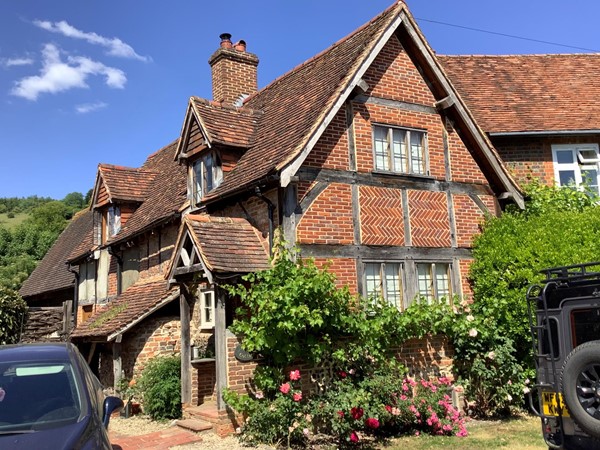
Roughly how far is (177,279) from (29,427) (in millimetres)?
6660

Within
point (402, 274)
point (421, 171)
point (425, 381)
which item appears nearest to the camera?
point (425, 381)

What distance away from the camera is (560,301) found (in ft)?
20.9

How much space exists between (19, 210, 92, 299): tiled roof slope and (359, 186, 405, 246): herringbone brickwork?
15.3 metres

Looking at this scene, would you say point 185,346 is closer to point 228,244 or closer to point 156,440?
point 156,440

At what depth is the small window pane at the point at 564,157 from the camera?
1462 centimetres

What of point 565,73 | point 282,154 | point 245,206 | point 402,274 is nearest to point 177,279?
point 245,206

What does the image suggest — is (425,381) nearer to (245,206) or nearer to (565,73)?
(245,206)

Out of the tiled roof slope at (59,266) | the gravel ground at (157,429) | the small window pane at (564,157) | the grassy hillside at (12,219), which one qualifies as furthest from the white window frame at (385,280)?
the grassy hillside at (12,219)

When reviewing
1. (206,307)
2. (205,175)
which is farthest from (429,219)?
(206,307)

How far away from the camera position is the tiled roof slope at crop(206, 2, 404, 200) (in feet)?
34.6

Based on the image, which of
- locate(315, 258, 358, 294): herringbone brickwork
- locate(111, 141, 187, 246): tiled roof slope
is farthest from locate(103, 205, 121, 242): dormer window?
locate(315, 258, 358, 294): herringbone brickwork

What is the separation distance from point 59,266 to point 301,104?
58.6ft

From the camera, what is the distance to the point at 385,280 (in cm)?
1120

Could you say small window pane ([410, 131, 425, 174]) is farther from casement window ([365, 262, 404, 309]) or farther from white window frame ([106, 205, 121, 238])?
white window frame ([106, 205, 121, 238])
